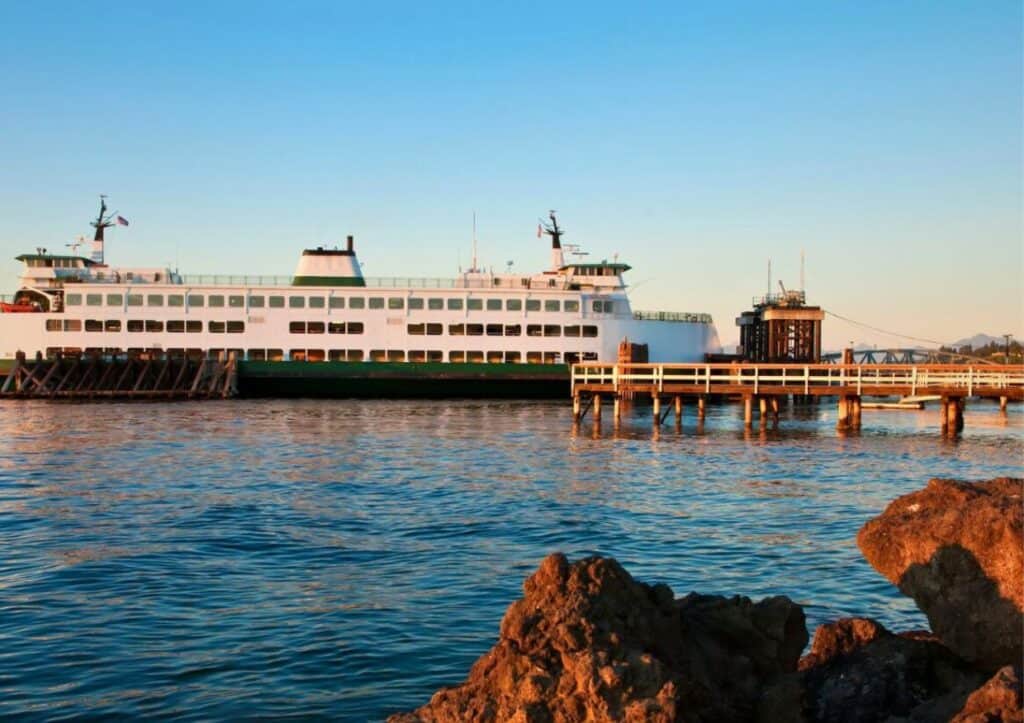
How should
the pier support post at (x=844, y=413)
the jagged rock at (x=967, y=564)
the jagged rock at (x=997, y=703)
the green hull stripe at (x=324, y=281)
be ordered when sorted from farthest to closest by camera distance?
the green hull stripe at (x=324, y=281), the pier support post at (x=844, y=413), the jagged rock at (x=967, y=564), the jagged rock at (x=997, y=703)

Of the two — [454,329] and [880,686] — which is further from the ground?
[454,329]

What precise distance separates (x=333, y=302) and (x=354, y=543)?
4517 cm

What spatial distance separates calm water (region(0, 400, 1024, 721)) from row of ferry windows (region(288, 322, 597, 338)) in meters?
26.2

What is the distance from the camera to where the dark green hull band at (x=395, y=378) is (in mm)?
54625

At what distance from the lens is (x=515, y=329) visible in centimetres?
5847

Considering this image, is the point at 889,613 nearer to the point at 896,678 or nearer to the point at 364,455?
the point at 896,678

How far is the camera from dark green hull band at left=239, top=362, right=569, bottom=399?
54.6 meters

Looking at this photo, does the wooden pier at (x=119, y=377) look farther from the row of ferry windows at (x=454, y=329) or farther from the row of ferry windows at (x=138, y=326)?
the row of ferry windows at (x=454, y=329)

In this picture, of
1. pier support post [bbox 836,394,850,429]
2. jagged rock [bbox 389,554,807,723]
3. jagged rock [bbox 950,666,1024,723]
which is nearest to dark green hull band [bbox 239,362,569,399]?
pier support post [bbox 836,394,850,429]

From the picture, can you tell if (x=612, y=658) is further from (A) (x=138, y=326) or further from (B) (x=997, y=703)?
(A) (x=138, y=326)

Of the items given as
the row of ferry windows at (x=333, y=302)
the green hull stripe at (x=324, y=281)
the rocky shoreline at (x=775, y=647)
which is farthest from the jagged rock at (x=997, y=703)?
the green hull stripe at (x=324, y=281)

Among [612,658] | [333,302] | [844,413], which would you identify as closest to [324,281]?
[333,302]

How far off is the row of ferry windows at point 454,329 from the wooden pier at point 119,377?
5.02 metres

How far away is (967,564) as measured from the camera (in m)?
6.56
